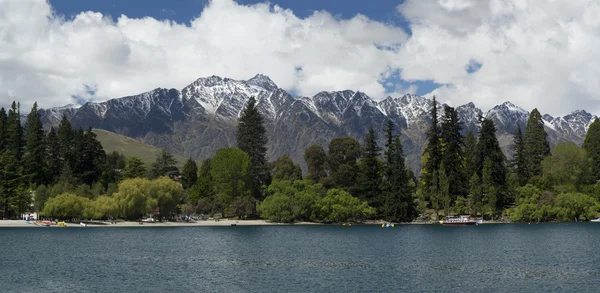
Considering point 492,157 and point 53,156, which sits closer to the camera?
point 492,157

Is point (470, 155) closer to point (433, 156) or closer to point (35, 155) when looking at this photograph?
point (433, 156)

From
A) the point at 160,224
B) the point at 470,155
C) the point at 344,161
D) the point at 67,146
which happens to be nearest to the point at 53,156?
the point at 67,146

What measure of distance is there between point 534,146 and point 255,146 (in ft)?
221

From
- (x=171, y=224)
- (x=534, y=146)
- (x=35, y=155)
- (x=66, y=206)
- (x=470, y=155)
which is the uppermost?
(x=534, y=146)

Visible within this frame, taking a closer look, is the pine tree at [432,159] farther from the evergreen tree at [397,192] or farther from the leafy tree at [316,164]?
the leafy tree at [316,164]

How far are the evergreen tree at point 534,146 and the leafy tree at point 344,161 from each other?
132ft

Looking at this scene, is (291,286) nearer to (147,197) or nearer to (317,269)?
(317,269)

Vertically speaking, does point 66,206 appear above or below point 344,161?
below

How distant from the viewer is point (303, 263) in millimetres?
63062

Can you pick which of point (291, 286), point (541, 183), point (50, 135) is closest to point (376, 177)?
point (541, 183)

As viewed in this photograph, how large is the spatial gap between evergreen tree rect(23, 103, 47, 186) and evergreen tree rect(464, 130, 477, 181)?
99980 mm

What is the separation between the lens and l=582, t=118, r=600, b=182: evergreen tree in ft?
454

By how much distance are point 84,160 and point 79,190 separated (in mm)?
18527

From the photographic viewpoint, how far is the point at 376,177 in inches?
5581
